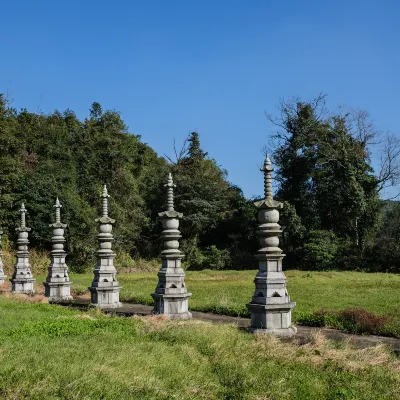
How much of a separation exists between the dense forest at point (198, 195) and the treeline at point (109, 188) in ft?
0.27

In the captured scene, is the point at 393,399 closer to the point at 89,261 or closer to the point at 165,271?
the point at 165,271

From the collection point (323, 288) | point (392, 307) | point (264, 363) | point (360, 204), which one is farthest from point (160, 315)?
point (360, 204)

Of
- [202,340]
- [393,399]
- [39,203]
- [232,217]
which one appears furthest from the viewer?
[232,217]

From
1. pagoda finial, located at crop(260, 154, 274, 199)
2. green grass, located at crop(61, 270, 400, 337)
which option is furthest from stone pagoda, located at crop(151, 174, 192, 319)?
pagoda finial, located at crop(260, 154, 274, 199)

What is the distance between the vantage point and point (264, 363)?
6.89 meters

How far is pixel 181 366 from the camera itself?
6.48m

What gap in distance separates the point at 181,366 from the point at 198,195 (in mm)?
32037

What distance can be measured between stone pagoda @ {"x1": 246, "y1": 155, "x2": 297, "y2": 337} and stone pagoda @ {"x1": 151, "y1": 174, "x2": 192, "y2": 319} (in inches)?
113

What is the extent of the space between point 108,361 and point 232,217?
33568 mm

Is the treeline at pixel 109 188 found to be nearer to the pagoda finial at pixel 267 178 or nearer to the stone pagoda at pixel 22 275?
the stone pagoda at pixel 22 275

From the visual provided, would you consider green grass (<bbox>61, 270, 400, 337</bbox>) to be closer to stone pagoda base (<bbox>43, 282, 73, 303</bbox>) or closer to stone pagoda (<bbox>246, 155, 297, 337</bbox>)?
stone pagoda (<bbox>246, 155, 297, 337</bbox>)

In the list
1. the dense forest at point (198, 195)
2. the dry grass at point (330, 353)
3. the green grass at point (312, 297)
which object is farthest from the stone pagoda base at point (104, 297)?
the dense forest at point (198, 195)

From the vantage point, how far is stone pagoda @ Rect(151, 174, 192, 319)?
12.2 meters

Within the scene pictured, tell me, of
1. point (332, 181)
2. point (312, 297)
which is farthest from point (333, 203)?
point (312, 297)
